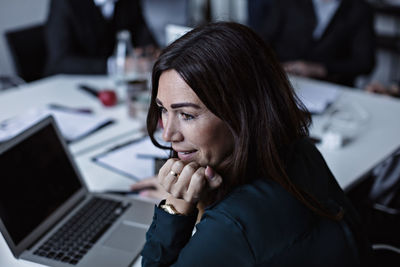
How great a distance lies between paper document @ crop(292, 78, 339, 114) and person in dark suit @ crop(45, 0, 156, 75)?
3.61ft

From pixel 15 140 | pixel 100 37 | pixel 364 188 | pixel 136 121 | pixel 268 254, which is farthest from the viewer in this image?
pixel 100 37

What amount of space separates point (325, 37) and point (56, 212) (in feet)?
6.87

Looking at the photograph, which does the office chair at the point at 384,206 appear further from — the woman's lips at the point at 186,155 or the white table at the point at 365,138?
the woman's lips at the point at 186,155

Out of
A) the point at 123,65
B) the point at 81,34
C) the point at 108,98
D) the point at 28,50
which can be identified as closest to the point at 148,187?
the point at 108,98

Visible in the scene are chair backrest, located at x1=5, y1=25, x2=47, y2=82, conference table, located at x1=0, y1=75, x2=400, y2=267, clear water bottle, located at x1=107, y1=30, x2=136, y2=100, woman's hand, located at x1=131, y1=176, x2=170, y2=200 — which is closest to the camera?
woman's hand, located at x1=131, y1=176, x2=170, y2=200

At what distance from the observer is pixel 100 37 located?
2.56 meters

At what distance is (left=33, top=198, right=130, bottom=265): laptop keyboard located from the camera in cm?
100

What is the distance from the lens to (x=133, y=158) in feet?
4.92

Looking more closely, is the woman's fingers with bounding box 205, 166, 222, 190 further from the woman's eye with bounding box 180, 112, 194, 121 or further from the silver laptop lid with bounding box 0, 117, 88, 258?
the silver laptop lid with bounding box 0, 117, 88, 258

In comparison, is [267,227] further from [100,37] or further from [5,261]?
[100,37]

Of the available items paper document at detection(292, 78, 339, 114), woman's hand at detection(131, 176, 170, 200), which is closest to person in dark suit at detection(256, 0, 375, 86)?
paper document at detection(292, 78, 339, 114)

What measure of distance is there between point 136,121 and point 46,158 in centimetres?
71

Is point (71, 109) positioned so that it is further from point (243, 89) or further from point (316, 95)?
point (243, 89)

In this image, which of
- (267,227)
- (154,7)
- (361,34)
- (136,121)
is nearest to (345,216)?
(267,227)
